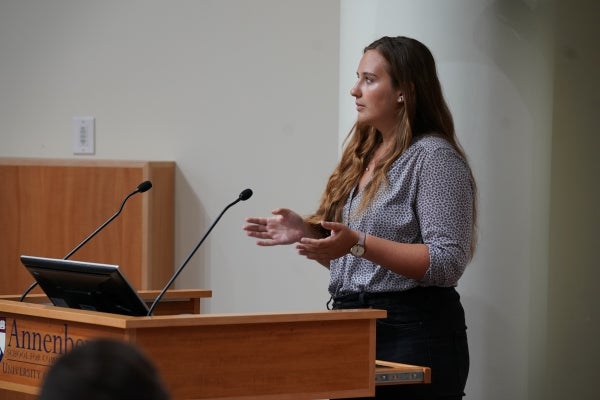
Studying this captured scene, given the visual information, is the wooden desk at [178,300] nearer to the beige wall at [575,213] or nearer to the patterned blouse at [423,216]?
the patterned blouse at [423,216]

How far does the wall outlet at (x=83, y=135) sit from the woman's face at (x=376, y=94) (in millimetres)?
2147

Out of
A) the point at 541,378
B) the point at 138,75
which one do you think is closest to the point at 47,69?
the point at 138,75

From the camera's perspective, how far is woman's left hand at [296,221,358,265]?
7.49 feet

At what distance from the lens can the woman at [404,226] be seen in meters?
2.41

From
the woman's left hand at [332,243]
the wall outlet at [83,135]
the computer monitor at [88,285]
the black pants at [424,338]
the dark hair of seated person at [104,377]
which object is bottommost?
the black pants at [424,338]

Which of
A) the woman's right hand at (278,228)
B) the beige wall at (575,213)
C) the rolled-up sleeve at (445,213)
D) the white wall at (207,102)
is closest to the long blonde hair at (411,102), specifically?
the rolled-up sleeve at (445,213)

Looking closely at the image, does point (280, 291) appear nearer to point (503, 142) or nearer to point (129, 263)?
point (129, 263)

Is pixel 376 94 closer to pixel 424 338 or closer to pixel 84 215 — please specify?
pixel 424 338

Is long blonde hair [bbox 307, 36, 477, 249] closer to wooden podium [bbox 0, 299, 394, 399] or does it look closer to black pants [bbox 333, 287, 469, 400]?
black pants [bbox 333, 287, 469, 400]

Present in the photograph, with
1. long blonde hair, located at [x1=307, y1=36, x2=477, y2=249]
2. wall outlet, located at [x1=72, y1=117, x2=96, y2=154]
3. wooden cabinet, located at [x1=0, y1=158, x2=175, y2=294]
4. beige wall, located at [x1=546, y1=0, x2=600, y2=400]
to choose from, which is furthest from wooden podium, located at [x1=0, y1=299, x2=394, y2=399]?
wall outlet, located at [x1=72, y1=117, x2=96, y2=154]

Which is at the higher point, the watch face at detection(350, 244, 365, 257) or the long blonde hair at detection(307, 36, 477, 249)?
the long blonde hair at detection(307, 36, 477, 249)

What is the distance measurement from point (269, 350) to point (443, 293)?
602 millimetres

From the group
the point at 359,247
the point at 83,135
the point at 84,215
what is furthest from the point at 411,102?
the point at 83,135

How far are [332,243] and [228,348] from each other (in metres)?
0.37
